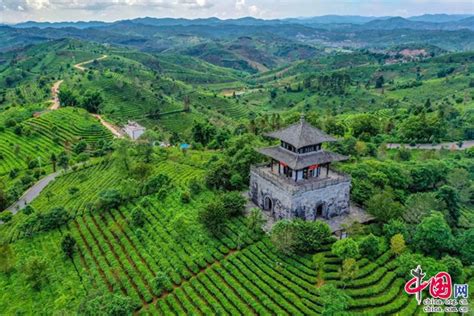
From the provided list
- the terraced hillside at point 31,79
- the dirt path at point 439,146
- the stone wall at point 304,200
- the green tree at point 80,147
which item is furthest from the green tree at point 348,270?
the terraced hillside at point 31,79

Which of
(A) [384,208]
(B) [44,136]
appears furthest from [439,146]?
(B) [44,136]

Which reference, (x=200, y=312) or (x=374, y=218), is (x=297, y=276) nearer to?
(x=200, y=312)

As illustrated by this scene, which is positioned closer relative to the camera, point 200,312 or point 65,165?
point 200,312

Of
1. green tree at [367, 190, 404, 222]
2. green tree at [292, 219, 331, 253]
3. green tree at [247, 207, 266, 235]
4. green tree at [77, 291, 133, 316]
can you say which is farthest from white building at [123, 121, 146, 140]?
green tree at [367, 190, 404, 222]

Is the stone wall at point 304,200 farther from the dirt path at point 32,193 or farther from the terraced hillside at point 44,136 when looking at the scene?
the terraced hillside at point 44,136

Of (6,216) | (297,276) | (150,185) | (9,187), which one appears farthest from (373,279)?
(9,187)
